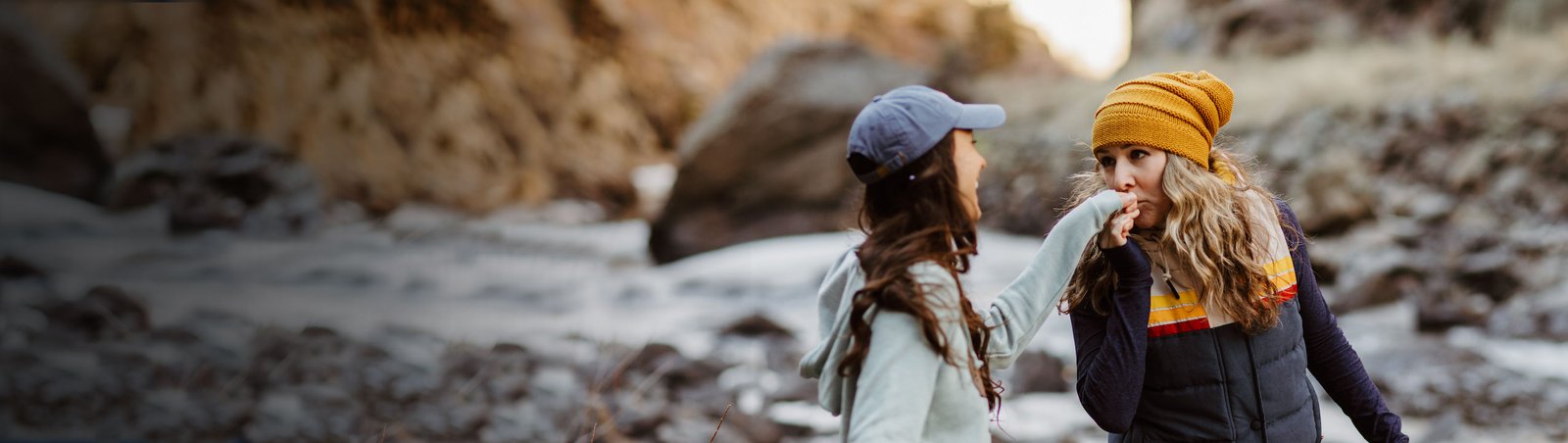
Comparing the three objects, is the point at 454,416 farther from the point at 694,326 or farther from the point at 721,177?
the point at 721,177

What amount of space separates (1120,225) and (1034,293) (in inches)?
6.9

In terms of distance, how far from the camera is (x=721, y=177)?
29.2 ft

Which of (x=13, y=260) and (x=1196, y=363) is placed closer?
(x=1196, y=363)

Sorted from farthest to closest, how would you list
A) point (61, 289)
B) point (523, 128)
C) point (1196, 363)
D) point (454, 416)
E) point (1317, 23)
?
1. point (523, 128)
2. point (1317, 23)
3. point (61, 289)
4. point (454, 416)
5. point (1196, 363)

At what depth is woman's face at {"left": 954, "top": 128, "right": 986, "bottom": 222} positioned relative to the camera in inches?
53.8

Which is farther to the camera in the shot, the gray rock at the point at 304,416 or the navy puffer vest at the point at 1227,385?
the gray rock at the point at 304,416

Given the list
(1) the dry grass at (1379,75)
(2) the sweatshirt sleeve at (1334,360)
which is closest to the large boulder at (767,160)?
(1) the dry grass at (1379,75)

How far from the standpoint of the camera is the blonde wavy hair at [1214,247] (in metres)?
1.45

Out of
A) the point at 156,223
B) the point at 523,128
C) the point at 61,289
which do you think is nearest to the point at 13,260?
the point at 61,289

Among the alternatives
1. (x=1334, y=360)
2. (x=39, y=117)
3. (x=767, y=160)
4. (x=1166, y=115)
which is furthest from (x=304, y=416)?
(x=767, y=160)

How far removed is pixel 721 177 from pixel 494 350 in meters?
4.25

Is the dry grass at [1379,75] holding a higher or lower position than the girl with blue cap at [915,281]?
higher

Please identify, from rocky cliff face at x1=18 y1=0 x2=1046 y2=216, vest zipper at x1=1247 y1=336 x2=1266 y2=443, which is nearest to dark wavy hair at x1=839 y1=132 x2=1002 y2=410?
vest zipper at x1=1247 y1=336 x2=1266 y2=443

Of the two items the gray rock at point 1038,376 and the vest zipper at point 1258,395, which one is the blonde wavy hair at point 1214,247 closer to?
the vest zipper at point 1258,395
